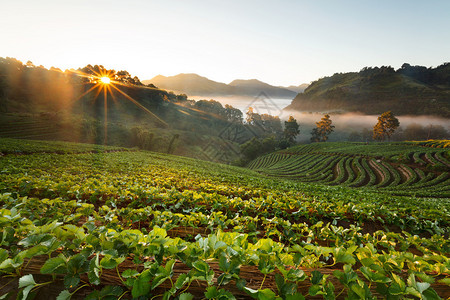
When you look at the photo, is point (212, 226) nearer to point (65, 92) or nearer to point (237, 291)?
point (237, 291)

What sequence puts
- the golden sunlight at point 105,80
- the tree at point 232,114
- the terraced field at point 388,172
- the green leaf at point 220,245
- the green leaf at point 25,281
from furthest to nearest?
1. the tree at point 232,114
2. the golden sunlight at point 105,80
3. the terraced field at point 388,172
4. the green leaf at point 220,245
5. the green leaf at point 25,281

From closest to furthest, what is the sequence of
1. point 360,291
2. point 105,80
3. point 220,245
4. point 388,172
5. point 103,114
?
point 360,291
point 220,245
point 388,172
point 103,114
point 105,80

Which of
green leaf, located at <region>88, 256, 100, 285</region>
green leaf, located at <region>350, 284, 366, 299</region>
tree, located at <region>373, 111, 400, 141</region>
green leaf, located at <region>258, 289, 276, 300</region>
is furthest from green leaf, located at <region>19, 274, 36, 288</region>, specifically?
tree, located at <region>373, 111, 400, 141</region>

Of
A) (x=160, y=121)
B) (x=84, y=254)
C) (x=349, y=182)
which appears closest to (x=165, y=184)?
(x=84, y=254)

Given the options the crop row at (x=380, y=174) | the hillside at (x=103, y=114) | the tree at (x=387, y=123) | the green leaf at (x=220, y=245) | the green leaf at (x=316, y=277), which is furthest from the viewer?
the tree at (x=387, y=123)

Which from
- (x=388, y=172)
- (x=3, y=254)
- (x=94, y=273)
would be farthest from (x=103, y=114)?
(x=94, y=273)

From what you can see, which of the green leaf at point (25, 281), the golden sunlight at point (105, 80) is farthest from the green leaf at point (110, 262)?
the golden sunlight at point (105, 80)

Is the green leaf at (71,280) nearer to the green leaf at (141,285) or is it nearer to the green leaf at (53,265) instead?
the green leaf at (53,265)

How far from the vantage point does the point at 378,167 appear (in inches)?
1807

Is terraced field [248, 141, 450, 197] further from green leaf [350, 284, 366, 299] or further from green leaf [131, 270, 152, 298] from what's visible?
green leaf [131, 270, 152, 298]

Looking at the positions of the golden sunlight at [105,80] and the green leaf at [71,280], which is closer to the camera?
the green leaf at [71,280]

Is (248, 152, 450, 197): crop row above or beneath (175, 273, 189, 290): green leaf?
beneath

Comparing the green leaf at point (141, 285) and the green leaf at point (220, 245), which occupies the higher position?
the green leaf at point (220, 245)

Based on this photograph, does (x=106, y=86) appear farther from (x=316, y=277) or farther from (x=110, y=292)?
(x=316, y=277)
